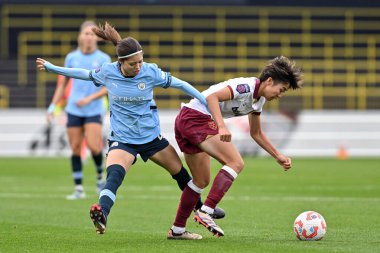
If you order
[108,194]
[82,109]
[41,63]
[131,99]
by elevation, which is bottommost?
[108,194]

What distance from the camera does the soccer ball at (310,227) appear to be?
→ 867 centimetres

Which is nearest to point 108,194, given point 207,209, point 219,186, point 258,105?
point 207,209

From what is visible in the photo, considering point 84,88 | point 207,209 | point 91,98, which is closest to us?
point 207,209

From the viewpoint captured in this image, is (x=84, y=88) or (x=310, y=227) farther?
(x=84, y=88)

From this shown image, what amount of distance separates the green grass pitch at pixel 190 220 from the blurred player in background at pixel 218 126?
398 mm

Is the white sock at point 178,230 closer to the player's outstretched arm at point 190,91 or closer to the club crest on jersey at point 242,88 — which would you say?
the player's outstretched arm at point 190,91

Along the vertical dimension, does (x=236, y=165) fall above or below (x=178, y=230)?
above

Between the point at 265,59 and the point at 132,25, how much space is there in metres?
4.98

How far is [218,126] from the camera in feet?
27.2

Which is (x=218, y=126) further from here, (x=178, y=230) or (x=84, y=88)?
(x=84, y=88)

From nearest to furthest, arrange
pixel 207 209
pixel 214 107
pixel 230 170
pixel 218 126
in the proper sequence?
pixel 218 126 → pixel 214 107 → pixel 207 209 → pixel 230 170

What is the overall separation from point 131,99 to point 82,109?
237 inches

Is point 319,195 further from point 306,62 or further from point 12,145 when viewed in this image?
point 306,62

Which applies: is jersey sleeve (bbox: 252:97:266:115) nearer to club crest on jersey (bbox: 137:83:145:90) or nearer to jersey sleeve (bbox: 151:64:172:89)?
jersey sleeve (bbox: 151:64:172:89)
